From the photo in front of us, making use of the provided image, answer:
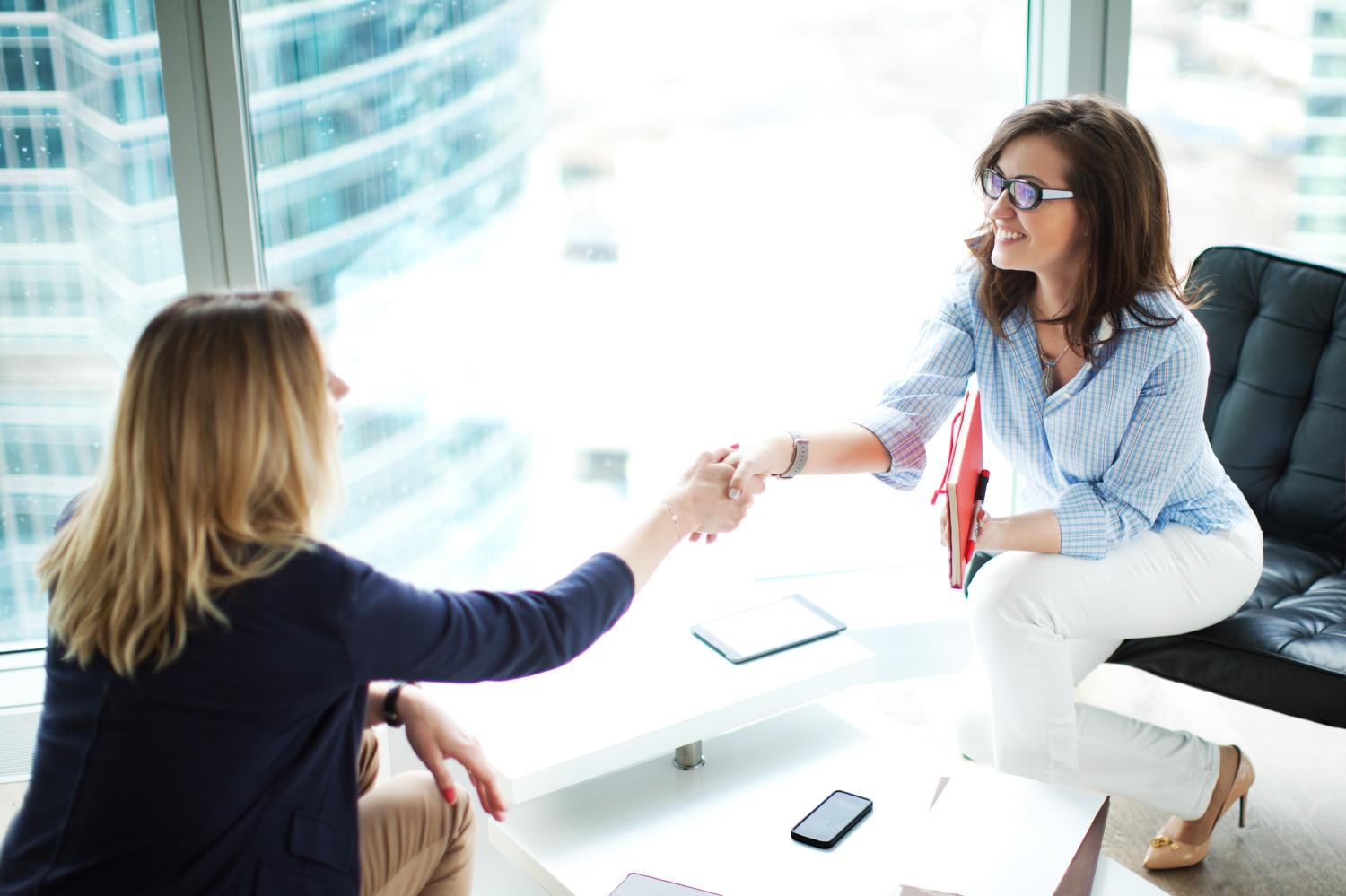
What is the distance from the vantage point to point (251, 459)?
114cm

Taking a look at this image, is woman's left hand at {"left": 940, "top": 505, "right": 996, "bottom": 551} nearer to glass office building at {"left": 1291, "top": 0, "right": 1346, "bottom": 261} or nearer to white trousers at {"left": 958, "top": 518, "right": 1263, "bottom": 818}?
white trousers at {"left": 958, "top": 518, "right": 1263, "bottom": 818}

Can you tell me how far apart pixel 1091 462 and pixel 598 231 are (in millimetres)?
1194

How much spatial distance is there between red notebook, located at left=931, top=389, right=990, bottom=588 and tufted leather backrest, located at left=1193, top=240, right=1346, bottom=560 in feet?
2.61

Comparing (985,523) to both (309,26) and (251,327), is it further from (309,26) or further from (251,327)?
(309,26)

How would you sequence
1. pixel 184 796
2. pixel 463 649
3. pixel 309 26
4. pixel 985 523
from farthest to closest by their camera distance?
1. pixel 309 26
2. pixel 985 523
3. pixel 463 649
4. pixel 184 796

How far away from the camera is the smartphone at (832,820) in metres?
1.53

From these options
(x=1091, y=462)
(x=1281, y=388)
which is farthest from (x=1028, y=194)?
(x=1281, y=388)

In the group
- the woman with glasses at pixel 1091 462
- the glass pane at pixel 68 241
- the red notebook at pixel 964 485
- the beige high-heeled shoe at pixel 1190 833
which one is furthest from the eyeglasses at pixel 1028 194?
the glass pane at pixel 68 241

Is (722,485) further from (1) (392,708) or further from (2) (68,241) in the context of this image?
(2) (68,241)

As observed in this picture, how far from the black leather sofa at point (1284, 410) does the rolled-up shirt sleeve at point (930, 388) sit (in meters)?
0.49

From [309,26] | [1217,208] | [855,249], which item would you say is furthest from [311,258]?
[1217,208]

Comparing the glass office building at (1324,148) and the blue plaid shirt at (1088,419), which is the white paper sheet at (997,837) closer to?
the blue plaid shirt at (1088,419)

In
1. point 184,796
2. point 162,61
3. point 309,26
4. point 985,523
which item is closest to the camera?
point 184,796

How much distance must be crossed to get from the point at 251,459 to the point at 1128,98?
2286 millimetres
